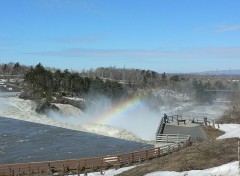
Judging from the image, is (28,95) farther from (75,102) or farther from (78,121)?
(78,121)

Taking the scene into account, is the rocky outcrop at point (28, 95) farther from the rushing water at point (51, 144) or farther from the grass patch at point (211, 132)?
the grass patch at point (211, 132)

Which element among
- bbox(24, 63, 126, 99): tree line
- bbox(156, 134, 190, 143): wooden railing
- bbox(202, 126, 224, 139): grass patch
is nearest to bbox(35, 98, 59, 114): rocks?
bbox(24, 63, 126, 99): tree line

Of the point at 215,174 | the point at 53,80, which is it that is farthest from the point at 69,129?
the point at 53,80

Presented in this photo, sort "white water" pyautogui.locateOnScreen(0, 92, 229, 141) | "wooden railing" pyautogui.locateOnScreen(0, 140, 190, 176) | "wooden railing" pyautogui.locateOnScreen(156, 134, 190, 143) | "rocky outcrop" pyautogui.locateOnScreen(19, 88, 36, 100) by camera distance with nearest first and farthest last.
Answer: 1. "wooden railing" pyautogui.locateOnScreen(0, 140, 190, 176)
2. "wooden railing" pyautogui.locateOnScreen(156, 134, 190, 143)
3. "white water" pyautogui.locateOnScreen(0, 92, 229, 141)
4. "rocky outcrop" pyautogui.locateOnScreen(19, 88, 36, 100)

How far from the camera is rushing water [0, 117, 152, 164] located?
128ft

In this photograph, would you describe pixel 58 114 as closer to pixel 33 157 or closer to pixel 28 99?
pixel 28 99

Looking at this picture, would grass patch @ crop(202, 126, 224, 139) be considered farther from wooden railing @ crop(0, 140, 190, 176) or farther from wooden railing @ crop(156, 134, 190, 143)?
wooden railing @ crop(0, 140, 190, 176)

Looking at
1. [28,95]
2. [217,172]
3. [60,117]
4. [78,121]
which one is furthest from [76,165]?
[28,95]

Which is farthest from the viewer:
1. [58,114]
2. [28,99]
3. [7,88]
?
[7,88]

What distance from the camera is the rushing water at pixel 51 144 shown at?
3906 centimetres

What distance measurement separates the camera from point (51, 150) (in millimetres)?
41938

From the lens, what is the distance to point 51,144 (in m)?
45.5

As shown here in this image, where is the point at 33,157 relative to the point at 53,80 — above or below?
below

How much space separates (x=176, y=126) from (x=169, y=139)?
7.24 meters
